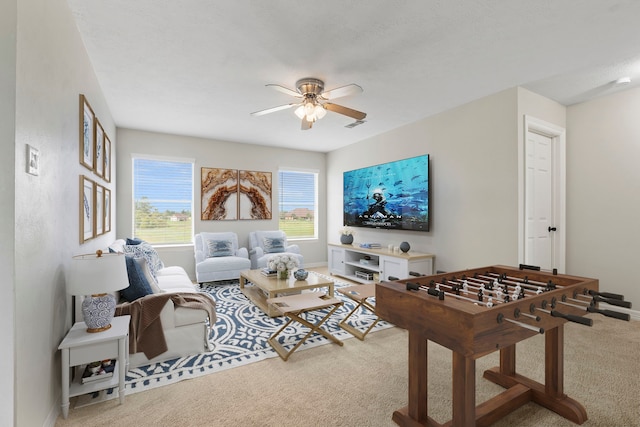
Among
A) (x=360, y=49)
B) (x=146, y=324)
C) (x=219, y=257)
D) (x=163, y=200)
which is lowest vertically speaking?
(x=146, y=324)

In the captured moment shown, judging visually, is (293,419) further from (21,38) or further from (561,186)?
(561,186)

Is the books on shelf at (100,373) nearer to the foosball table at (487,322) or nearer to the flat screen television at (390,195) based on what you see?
the foosball table at (487,322)

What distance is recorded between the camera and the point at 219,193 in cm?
578

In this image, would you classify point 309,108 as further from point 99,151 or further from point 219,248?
A: point 219,248

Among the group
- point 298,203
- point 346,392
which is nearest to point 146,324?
point 346,392

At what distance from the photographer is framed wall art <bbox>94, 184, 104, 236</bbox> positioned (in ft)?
9.87

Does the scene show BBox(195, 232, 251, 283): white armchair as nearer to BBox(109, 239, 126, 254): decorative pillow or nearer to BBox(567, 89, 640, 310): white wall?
BBox(109, 239, 126, 254): decorative pillow

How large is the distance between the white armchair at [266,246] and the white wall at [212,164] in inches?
12.0

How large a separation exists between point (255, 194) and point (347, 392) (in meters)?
4.65

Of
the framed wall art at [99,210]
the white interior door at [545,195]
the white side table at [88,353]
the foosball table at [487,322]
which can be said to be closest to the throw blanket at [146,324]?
the white side table at [88,353]

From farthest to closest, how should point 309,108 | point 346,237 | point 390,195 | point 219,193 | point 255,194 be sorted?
1. point 255,194
2. point 219,193
3. point 346,237
4. point 390,195
5. point 309,108

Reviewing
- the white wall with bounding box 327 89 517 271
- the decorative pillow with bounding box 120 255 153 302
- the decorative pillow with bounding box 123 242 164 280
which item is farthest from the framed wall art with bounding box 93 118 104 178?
the white wall with bounding box 327 89 517 271

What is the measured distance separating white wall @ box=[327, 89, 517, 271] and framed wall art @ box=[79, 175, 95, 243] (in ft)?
13.4

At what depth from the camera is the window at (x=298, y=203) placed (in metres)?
6.54
